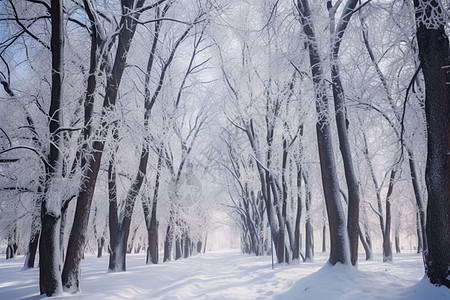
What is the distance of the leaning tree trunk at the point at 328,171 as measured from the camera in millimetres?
7125

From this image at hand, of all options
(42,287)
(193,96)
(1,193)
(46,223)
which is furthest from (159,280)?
(193,96)

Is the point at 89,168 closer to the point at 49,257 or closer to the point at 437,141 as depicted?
the point at 49,257

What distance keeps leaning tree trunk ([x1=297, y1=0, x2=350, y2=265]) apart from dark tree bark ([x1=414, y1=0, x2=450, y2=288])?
2499mm

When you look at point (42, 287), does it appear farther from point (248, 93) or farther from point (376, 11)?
point (248, 93)

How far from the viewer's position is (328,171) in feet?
25.3

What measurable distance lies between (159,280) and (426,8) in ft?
30.4

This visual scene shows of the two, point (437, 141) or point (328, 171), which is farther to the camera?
point (328, 171)

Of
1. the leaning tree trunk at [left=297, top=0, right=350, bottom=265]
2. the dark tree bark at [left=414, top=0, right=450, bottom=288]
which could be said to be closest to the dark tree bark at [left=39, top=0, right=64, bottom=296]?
the leaning tree trunk at [left=297, top=0, right=350, bottom=265]

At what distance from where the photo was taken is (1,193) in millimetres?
8414

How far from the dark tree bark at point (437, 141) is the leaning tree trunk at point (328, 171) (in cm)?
250

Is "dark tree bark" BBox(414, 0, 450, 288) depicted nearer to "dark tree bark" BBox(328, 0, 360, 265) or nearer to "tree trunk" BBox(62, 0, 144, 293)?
"dark tree bark" BBox(328, 0, 360, 265)

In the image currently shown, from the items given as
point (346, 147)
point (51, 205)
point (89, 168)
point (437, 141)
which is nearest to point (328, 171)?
point (346, 147)

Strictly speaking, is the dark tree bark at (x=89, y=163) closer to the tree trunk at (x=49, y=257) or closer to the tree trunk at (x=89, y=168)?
the tree trunk at (x=89, y=168)

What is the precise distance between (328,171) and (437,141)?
11.1ft
